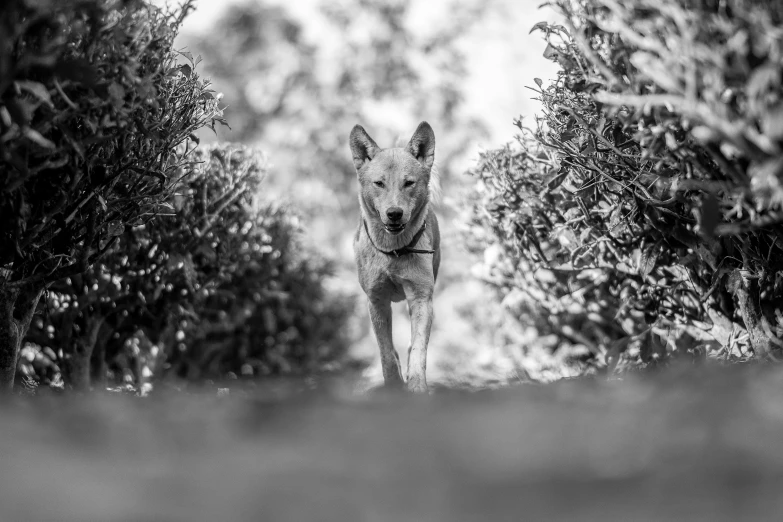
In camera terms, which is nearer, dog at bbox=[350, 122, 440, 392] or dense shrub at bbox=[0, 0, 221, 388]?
dense shrub at bbox=[0, 0, 221, 388]

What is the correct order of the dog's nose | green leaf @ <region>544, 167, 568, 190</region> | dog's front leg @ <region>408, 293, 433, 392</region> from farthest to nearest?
green leaf @ <region>544, 167, 568, 190</region> < the dog's nose < dog's front leg @ <region>408, 293, 433, 392</region>

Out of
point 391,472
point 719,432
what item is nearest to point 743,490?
point 719,432

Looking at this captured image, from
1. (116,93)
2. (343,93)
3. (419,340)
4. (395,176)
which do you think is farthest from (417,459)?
(343,93)

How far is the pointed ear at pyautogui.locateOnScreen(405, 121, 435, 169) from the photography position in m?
6.15

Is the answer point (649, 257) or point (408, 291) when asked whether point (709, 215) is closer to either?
point (649, 257)

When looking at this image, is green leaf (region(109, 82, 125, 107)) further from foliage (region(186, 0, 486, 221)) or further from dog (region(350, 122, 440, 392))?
foliage (region(186, 0, 486, 221))

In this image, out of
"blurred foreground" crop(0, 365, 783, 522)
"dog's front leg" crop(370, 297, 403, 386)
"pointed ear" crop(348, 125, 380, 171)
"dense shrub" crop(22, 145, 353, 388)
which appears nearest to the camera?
"blurred foreground" crop(0, 365, 783, 522)

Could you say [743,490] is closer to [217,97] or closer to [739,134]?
[739,134]

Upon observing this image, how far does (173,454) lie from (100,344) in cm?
522

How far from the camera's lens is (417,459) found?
256 centimetres

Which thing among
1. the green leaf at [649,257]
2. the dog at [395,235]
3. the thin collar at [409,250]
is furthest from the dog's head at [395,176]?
the green leaf at [649,257]

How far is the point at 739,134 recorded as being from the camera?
124 inches

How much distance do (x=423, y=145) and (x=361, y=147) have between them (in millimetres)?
504

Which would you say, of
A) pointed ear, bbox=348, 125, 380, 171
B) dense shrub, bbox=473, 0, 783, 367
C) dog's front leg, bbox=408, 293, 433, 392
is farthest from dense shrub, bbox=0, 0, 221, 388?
dense shrub, bbox=473, 0, 783, 367
